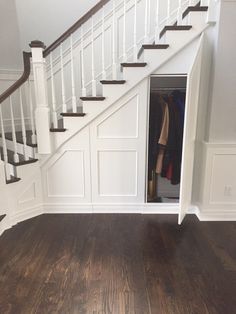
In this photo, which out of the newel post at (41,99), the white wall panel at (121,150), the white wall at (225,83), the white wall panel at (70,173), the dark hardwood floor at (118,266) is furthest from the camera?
the white wall panel at (70,173)

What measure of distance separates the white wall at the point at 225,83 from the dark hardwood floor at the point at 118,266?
108 cm

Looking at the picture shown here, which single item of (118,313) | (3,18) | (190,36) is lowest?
(118,313)

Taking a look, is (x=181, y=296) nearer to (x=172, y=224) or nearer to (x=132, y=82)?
(x=172, y=224)

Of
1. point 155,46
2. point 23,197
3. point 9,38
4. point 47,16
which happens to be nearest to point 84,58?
point 47,16

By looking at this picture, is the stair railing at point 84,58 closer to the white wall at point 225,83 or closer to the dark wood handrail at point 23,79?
the dark wood handrail at point 23,79

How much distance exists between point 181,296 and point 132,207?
1340 millimetres

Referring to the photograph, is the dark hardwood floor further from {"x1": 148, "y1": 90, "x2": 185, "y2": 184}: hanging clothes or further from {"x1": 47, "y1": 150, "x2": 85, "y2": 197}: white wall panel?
{"x1": 148, "y1": 90, "x2": 185, "y2": 184}: hanging clothes

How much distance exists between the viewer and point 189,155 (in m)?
2.49

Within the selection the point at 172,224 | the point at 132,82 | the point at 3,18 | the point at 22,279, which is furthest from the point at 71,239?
the point at 3,18

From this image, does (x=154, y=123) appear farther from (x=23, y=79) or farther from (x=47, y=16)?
(x=47, y=16)

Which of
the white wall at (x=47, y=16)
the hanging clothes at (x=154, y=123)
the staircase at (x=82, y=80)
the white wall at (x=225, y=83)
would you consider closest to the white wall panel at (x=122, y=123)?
the staircase at (x=82, y=80)

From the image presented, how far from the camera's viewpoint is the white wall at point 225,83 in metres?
2.34

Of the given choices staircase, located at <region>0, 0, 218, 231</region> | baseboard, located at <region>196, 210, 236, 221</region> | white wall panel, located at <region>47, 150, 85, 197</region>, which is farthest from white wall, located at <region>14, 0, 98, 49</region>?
baseboard, located at <region>196, 210, 236, 221</region>

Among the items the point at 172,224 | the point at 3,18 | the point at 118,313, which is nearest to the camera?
the point at 118,313
